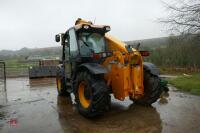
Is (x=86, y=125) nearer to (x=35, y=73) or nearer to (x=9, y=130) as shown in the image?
(x=9, y=130)

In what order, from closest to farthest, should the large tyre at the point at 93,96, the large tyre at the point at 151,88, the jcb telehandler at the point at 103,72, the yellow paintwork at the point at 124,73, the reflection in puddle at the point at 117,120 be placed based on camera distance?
the reflection in puddle at the point at 117,120 → the large tyre at the point at 93,96 → the jcb telehandler at the point at 103,72 → the yellow paintwork at the point at 124,73 → the large tyre at the point at 151,88

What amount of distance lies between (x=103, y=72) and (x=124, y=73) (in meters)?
0.55

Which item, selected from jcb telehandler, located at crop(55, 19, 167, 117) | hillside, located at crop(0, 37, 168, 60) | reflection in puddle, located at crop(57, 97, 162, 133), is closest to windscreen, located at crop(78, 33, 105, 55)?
jcb telehandler, located at crop(55, 19, 167, 117)

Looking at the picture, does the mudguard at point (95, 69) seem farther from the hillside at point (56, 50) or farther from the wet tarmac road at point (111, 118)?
the hillside at point (56, 50)

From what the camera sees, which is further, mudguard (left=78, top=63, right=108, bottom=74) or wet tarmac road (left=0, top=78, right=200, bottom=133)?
mudguard (left=78, top=63, right=108, bottom=74)

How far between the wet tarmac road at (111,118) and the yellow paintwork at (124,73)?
0.63 metres

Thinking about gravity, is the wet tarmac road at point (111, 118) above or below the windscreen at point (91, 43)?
below

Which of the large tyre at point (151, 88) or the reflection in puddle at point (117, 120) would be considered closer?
the reflection in puddle at point (117, 120)

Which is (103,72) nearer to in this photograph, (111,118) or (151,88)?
→ (111,118)

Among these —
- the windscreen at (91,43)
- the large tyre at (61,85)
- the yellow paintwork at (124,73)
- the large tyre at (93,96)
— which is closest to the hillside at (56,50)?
the large tyre at (61,85)

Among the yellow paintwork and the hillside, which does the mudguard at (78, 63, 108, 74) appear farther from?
the hillside

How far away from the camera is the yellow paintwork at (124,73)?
18.9 feet

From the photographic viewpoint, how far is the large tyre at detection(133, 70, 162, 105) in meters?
6.44

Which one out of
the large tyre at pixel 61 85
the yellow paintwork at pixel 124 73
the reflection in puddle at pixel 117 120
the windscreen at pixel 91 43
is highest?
the windscreen at pixel 91 43
